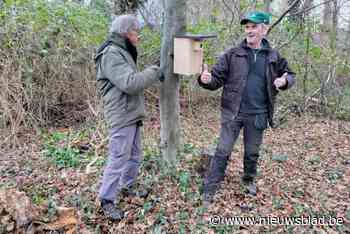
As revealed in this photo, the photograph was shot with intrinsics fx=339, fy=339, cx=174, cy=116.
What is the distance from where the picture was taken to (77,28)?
20.8ft

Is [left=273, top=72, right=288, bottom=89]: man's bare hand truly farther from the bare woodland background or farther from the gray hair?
the gray hair

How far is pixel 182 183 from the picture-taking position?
157 inches

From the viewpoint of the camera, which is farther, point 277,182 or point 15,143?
point 15,143

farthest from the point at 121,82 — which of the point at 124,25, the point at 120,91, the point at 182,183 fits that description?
the point at 182,183

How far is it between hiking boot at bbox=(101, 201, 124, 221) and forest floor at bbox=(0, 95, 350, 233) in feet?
0.19

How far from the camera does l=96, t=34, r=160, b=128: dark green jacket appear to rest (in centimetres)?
312

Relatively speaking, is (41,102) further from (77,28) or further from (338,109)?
(338,109)

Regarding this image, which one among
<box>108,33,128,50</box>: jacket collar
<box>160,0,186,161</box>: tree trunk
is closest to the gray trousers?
<box>160,0,186,161</box>: tree trunk

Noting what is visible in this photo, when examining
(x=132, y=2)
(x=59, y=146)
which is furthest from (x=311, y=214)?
(x=132, y=2)

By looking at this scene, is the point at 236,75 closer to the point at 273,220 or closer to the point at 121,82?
the point at 121,82

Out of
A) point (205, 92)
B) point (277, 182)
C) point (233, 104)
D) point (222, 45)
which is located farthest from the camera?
point (205, 92)

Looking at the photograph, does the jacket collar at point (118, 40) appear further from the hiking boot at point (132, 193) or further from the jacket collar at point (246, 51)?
the hiking boot at point (132, 193)

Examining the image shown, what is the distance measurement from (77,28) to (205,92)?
3.35 m

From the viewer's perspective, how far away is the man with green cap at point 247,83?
3.55m
